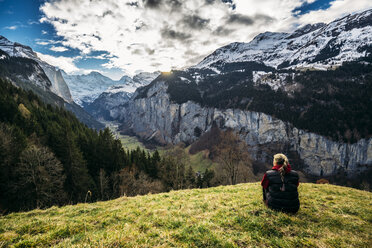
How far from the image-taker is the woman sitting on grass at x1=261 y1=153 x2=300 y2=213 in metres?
7.88

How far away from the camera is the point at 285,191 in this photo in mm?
7984

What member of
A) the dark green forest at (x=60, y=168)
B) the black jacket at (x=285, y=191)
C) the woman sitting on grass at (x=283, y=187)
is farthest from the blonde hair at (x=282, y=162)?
the dark green forest at (x=60, y=168)

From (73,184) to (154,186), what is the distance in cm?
1712

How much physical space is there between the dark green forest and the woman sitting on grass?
359 inches

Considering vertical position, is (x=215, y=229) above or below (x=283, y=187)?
below

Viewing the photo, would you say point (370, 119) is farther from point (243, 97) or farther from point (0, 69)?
point (0, 69)

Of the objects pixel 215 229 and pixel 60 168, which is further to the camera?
pixel 60 168

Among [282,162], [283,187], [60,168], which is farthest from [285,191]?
[60,168]

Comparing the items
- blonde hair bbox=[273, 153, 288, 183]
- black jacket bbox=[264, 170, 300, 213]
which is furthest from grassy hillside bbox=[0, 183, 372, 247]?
blonde hair bbox=[273, 153, 288, 183]

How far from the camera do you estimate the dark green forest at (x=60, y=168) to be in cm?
2266

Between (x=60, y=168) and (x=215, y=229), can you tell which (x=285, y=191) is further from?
(x=60, y=168)

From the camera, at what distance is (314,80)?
541 ft

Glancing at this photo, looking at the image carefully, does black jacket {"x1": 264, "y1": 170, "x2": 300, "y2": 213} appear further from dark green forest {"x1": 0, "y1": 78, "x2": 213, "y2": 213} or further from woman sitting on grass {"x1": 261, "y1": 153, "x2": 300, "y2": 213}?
dark green forest {"x1": 0, "y1": 78, "x2": 213, "y2": 213}

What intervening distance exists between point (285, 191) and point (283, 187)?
0.89 ft
